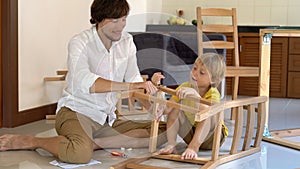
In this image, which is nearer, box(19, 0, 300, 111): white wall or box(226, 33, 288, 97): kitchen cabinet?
box(19, 0, 300, 111): white wall

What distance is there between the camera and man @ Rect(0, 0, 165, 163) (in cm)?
277

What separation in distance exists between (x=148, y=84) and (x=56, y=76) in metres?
1.91

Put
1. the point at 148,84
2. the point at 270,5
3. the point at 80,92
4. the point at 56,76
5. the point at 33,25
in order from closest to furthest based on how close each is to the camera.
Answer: the point at 148,84, the point at 80,92, the point at 33,25, the point at 56,76, the point at 270,5

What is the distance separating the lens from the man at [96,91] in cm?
277

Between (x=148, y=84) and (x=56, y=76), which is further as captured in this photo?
(x=56, y=76)

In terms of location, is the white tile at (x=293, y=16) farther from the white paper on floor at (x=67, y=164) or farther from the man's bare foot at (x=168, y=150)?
the white paper on floor at (x=67, y=164)

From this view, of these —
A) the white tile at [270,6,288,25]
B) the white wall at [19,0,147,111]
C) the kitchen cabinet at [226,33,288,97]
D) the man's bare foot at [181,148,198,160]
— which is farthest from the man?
the white tile at [270,6,288,25]

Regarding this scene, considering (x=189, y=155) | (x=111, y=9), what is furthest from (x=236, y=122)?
(x=111, y=9)

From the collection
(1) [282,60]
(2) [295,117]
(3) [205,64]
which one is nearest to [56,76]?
(3) [205,64]

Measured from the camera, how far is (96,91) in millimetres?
2732

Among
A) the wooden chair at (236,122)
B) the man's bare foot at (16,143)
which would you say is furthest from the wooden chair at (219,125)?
the man's bare foot at (16,143)

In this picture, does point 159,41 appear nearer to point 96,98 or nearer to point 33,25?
point 33,25

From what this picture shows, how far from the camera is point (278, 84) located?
607cm

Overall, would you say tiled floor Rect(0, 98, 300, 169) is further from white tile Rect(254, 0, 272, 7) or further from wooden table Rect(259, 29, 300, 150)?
white tile Rect(254, 0, 272, 7)
